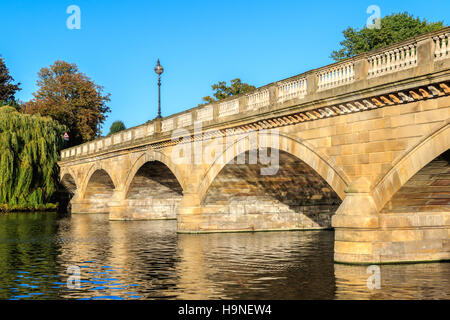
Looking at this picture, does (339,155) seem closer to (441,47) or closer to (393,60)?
(393,60)

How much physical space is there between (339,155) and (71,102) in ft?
174

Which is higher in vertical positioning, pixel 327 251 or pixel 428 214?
pixel 428 214

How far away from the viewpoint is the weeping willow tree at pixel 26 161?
42.2 metres

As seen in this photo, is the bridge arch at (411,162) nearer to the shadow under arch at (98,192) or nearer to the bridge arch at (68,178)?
the shadow under arch at (98,192)

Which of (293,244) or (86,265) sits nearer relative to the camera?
(86,265)

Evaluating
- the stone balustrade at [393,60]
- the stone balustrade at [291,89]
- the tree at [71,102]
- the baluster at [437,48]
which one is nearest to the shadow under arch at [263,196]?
the stone balustrade at [291,89]

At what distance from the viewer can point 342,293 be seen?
11.5 metres

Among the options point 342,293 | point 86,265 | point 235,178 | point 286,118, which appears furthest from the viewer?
point 235,178

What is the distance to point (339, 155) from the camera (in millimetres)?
15961

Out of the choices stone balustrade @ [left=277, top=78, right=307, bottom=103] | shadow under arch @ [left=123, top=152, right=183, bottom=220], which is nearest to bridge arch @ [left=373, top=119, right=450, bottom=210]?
stone balustrade @ [left=277, top=78, right=307, bottom=103]

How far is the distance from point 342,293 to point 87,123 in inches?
2243

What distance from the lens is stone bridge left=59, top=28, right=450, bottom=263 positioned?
519 inches
